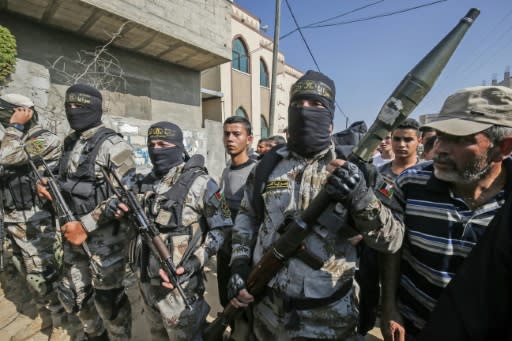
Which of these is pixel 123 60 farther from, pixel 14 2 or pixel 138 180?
pixel 138 180

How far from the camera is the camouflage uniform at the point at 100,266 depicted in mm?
2434

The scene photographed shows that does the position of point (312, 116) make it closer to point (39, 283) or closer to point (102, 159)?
point (102, 159)

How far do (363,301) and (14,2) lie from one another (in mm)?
8499

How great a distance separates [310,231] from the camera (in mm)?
1421

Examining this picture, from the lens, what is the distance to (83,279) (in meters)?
2.55

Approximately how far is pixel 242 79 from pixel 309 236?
16.7 metres

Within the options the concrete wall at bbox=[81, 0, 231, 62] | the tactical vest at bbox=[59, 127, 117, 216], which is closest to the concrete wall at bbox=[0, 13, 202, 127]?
the concrete wall at bbox=[81, 0, 231, 62]

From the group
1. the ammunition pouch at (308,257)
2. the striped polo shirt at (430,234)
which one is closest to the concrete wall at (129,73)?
the ammunition pouch at (308,257)

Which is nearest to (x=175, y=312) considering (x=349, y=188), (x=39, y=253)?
(x=349, y=188)

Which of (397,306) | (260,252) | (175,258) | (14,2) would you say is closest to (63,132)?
(14,2)

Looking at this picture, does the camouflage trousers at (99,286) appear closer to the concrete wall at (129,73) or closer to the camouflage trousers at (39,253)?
the camouflage trousers at (39,253)

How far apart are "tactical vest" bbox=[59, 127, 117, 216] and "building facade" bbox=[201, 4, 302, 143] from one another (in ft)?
40.2

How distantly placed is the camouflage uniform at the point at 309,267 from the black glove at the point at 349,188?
3.4 inches

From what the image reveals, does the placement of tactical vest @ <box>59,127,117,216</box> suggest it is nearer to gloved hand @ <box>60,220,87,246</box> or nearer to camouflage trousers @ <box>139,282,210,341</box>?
gloved hand @ <box>60,220,87,246</box>
